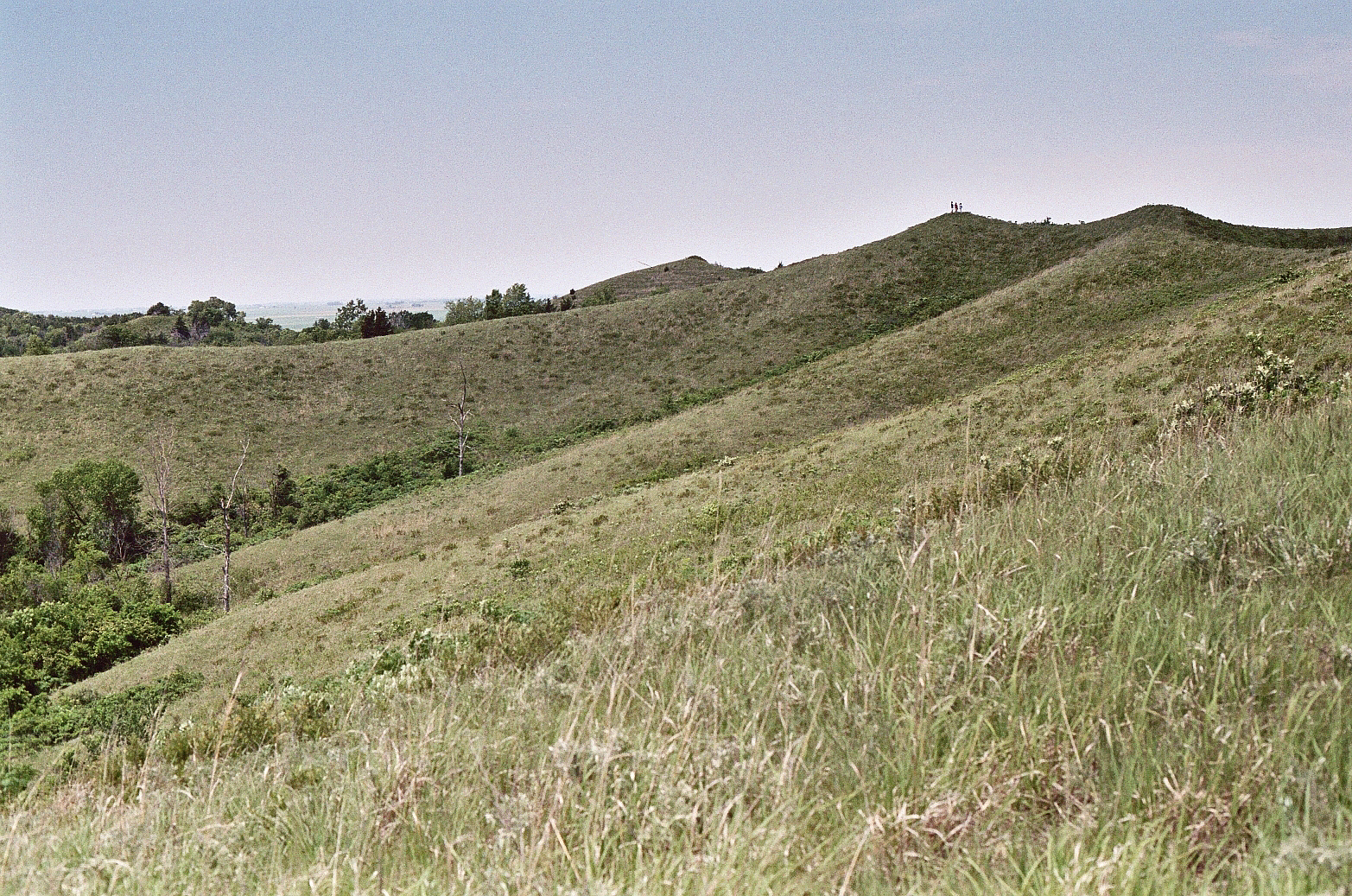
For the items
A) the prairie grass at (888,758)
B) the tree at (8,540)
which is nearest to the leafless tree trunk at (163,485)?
the tree at (8,540)

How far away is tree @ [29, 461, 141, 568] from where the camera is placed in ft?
151

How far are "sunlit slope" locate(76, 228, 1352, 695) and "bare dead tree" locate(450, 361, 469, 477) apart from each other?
7136 mm

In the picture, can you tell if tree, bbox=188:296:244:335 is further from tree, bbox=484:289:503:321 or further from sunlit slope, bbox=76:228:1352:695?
sunlit slope, bbox=76:228:1352:695

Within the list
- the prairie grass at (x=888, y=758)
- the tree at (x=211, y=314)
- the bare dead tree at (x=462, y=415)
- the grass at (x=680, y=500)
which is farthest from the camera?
the tree at (x=211, y=314)

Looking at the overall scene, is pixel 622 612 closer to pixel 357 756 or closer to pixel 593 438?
pixel 357 756

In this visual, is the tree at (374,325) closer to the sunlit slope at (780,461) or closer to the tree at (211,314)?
the sunlit slope at (780,461)

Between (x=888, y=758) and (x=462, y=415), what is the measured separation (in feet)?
188

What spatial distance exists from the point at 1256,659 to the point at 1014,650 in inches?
38.8

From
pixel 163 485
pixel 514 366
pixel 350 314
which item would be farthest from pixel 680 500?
pixel 350 314

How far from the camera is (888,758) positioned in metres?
3.37

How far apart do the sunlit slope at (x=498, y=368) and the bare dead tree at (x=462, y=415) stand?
2.75 ft

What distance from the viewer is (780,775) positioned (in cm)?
321

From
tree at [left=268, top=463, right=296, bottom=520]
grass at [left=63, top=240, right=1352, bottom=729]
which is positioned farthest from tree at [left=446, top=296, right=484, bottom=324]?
grass at [left=63, top=240, right=1352, bottom=729]

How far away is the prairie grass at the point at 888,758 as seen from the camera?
2.89m
